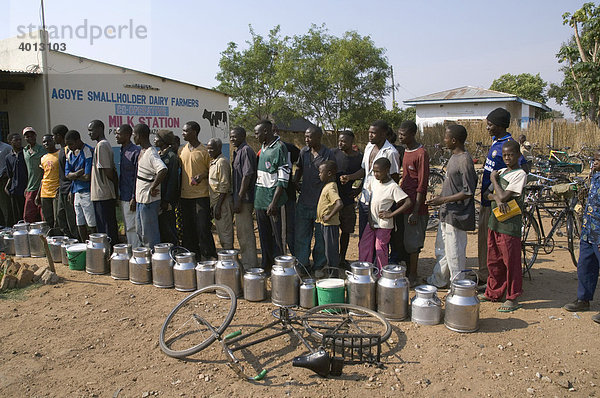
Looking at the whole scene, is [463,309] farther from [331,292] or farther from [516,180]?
[516,180]

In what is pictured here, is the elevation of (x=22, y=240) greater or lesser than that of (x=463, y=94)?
lesser

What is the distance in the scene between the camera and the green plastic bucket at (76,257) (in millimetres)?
6141

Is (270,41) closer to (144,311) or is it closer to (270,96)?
(270,96)

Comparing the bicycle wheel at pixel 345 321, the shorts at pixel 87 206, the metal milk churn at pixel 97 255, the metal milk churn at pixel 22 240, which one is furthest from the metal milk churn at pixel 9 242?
the bicycle wheel at pixel 345 321

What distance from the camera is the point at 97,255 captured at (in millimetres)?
5965

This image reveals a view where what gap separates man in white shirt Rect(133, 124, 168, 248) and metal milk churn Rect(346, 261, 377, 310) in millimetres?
2807

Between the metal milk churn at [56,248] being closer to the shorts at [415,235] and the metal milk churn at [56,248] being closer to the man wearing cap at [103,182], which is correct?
the man wearing cap at [103,182]

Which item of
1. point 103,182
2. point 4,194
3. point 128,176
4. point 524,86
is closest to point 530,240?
point 128,176

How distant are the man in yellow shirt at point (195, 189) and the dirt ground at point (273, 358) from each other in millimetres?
1317

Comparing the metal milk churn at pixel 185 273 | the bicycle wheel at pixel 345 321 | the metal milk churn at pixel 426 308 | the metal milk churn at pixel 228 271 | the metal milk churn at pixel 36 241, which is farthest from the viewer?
the metal milk churn at pixel 36 241

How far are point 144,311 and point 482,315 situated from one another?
11.3 ft

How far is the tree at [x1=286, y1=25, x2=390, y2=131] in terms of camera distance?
23672 millimetres

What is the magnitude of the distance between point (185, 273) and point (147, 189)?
4.37ft

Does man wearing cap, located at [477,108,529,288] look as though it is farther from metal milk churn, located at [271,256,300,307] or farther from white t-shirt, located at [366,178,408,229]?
metal milk churn, located at [271,256,300,307]
